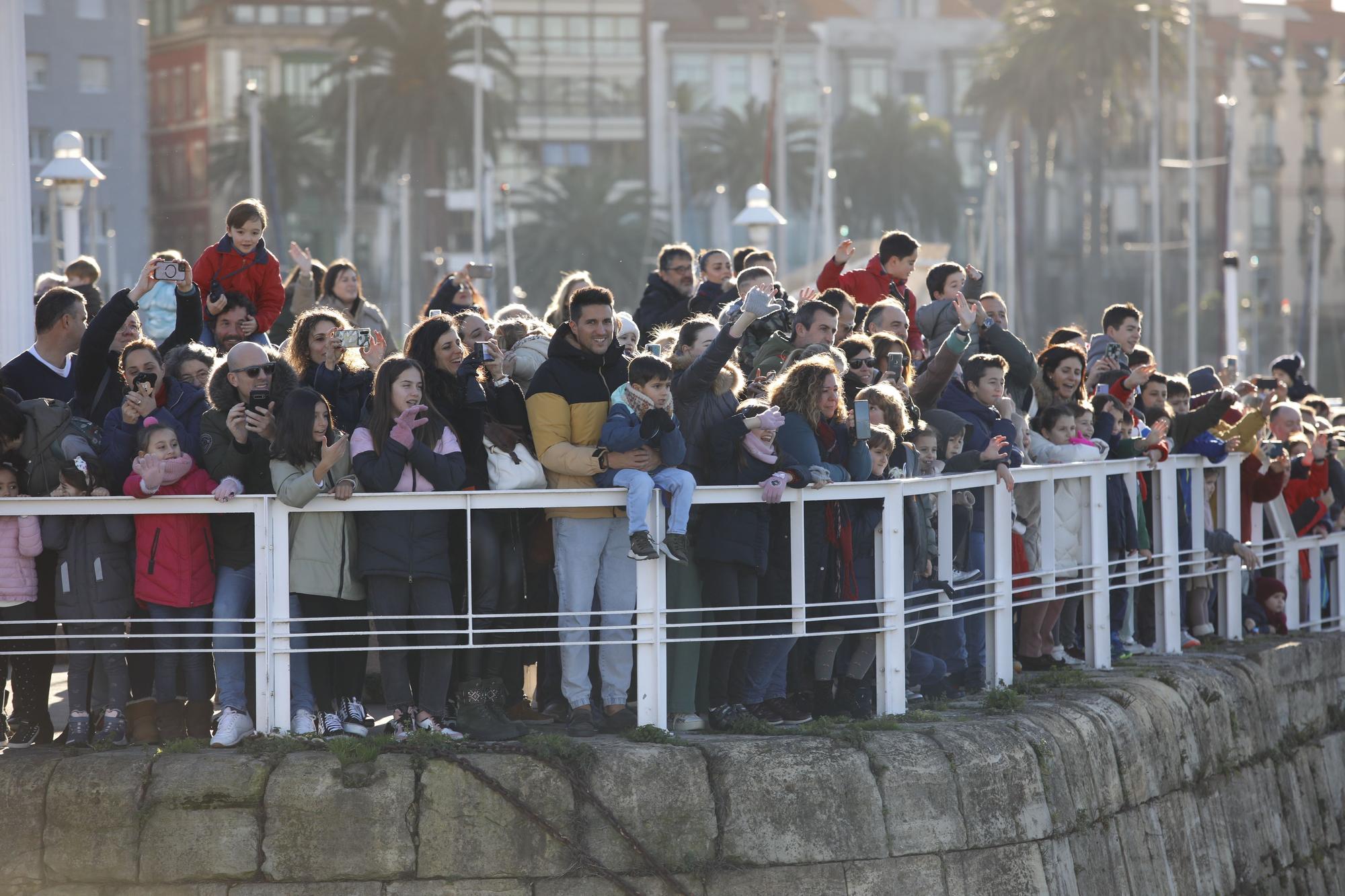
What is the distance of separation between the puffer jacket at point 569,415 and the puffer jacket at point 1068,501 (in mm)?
2870

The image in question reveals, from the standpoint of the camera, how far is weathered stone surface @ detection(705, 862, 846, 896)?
22.8ft

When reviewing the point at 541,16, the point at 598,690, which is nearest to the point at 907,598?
the point at 598,690

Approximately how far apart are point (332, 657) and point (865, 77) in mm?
72310

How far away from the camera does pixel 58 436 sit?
24.4ft

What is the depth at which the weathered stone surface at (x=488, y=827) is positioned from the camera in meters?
6.88

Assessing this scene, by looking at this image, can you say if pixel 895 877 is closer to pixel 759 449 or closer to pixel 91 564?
pixel 759 449

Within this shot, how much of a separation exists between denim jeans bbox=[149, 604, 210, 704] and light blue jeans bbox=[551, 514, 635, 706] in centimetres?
152

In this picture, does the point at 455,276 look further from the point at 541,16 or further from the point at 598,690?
the point at 541,16

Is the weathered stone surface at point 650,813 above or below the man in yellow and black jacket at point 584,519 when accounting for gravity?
below

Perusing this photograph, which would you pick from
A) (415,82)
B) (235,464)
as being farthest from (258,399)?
(415,82)

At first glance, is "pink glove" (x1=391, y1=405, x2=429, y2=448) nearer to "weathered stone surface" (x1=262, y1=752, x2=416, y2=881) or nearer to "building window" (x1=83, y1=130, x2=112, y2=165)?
"weathered stone surface" (x1=262, y1=752, x2=416, y2=881)

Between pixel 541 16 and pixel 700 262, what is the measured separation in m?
61.9

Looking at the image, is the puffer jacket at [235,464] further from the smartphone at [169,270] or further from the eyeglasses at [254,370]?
the smartphone at [169,270]

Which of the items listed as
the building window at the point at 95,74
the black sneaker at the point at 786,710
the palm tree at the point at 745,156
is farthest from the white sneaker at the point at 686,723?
the building window at the point at 95,74
